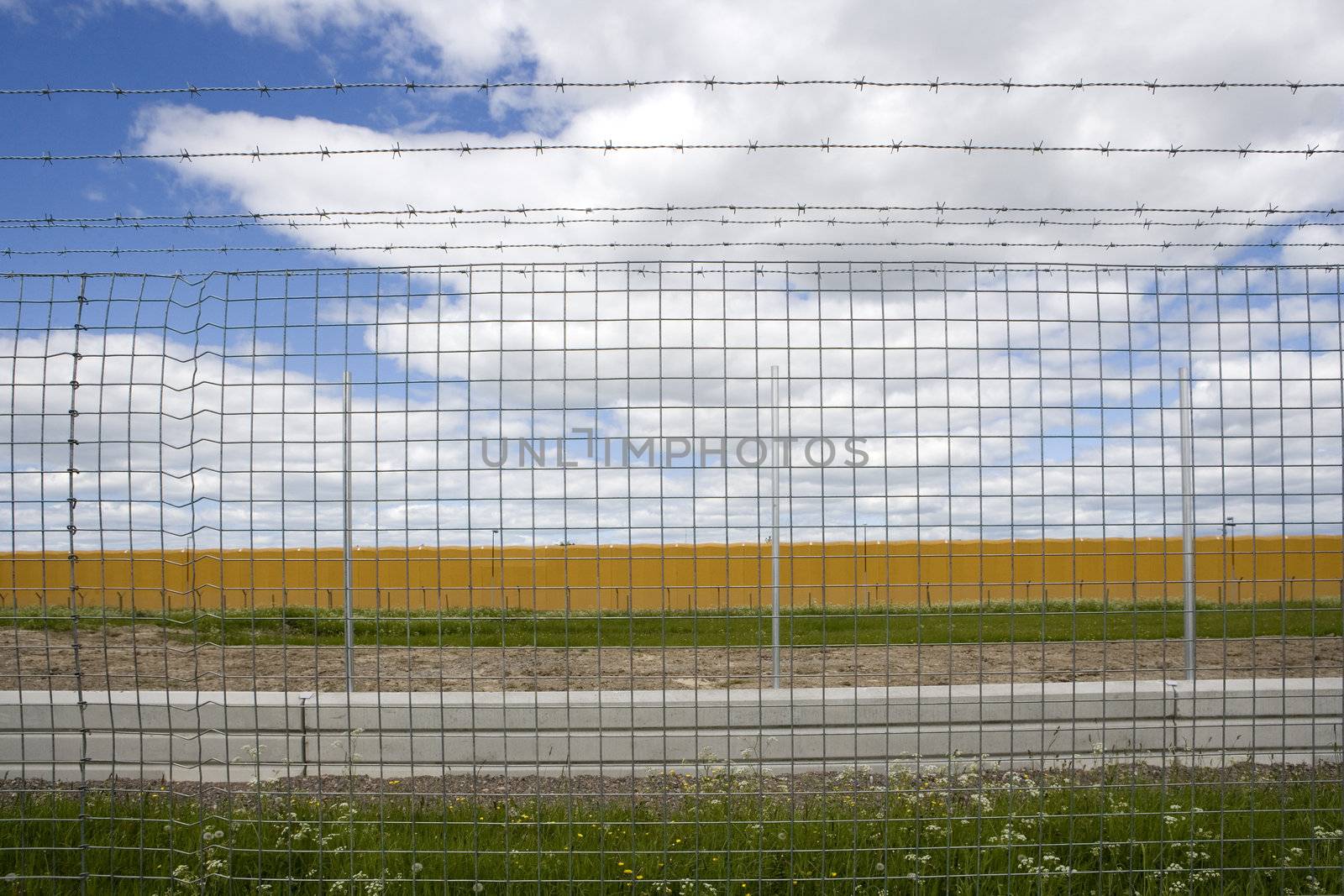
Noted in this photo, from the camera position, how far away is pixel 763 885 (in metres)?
3.99

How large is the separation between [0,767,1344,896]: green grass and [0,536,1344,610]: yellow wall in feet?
2.84

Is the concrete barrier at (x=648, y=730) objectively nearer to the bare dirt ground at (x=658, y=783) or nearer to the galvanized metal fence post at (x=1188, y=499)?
the bare dirt ground at (x=658, y=783)

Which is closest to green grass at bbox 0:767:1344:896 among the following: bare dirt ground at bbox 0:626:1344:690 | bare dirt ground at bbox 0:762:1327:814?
bare dirt ground at bbox 0:762:1327:814

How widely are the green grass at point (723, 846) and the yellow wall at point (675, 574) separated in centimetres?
87

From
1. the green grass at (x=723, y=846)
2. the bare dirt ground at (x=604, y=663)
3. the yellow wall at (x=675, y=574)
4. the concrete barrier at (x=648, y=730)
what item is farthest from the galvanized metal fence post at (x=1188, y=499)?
the bare dirt ground at (x=604, y=663)

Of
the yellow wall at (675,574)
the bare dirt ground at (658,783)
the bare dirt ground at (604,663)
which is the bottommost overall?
the bare dirt ground at (604,663)

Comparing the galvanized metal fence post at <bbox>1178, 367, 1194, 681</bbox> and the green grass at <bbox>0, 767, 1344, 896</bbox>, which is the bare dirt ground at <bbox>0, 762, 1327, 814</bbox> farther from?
the galvanized metal fence post at <bbox>1178, 367, 1194, 681</bbox>

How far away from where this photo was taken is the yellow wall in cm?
393

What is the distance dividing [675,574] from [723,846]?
10.5m

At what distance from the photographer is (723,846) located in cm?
421

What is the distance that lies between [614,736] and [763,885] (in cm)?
165

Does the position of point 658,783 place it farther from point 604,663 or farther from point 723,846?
point 604,663

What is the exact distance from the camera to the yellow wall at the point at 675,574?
3.93m

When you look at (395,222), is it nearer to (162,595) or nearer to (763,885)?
(162,595)
